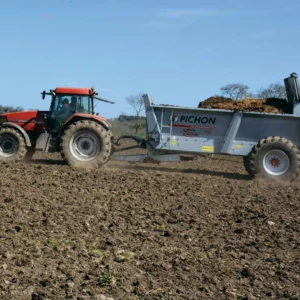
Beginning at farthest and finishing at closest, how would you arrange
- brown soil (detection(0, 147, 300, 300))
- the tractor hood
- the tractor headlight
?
the tractor headlight, the tractor hood, brown soil (detection(0, 147, 300, 300))

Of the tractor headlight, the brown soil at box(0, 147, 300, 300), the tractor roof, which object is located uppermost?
the tractor roof

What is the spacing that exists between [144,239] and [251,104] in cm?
752

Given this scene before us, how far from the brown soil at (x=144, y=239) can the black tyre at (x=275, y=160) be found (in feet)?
5.60

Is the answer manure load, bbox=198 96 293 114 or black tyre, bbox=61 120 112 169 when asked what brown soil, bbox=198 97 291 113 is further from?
black tyre, bbox=61 120 112 169

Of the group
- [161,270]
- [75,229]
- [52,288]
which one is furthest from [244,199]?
[52,288]

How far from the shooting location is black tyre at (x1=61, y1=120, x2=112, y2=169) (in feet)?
41.5

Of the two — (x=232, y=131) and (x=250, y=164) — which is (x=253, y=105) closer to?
(x=232, y=131)

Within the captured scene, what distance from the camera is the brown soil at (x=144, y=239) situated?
193 inches

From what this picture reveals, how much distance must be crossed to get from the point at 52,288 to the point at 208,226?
3.13 metres

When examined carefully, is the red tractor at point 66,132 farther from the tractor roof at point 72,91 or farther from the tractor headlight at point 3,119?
the tractor headlight at point 3,119

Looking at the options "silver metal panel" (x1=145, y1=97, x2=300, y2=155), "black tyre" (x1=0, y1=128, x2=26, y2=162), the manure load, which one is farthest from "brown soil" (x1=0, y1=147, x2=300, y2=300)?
the manure load

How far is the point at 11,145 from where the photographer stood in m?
13.1

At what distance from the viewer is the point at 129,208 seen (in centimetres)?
831

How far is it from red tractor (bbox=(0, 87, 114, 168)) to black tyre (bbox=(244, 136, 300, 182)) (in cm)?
361
